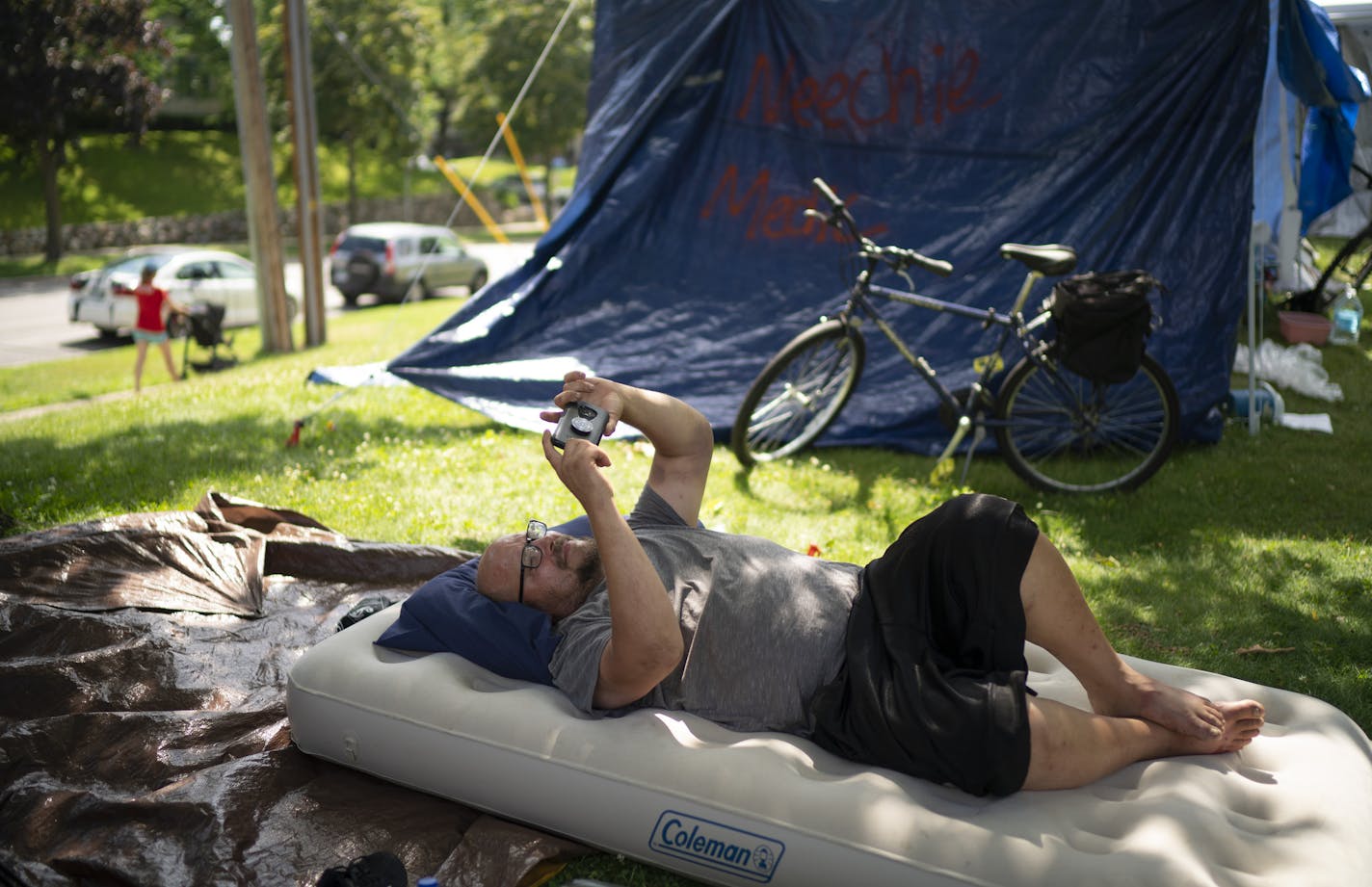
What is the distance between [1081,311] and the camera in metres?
4.89

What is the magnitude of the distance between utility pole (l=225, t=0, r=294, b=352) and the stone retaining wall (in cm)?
1095

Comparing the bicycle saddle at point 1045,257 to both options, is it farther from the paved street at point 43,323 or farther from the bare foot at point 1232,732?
the paved street at point 43,323

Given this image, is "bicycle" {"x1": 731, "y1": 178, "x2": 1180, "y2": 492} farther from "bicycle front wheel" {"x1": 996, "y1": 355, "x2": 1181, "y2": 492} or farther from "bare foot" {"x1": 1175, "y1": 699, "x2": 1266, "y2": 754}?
"bare foot" {"x1": 1175, "y1": 699, "x2": 1266, "y2": 754}

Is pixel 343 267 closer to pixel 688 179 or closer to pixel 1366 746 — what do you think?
pixel 688 179

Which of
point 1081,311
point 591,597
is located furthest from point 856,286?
point 591,597

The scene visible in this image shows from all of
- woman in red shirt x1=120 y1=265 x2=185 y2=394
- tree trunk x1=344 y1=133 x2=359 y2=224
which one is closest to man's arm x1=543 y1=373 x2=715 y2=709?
woman in red shirt x1=120 y1=265 x2=185 y2=394

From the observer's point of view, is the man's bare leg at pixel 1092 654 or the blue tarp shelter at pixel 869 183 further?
→ the blue tarp shelter at pixel 869 183

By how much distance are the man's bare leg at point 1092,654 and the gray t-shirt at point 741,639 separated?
46 centimetres

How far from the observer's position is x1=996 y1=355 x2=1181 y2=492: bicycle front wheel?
5.18 meters

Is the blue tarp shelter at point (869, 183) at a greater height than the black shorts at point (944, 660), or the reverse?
the blue tarp shelter at point (869, 183)

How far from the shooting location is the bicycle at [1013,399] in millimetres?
5191

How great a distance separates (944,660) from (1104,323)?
2.88 meters

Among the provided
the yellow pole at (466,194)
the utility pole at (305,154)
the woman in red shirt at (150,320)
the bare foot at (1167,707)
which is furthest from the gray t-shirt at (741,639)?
the utility pole at (305,154)

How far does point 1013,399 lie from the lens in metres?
5.31
